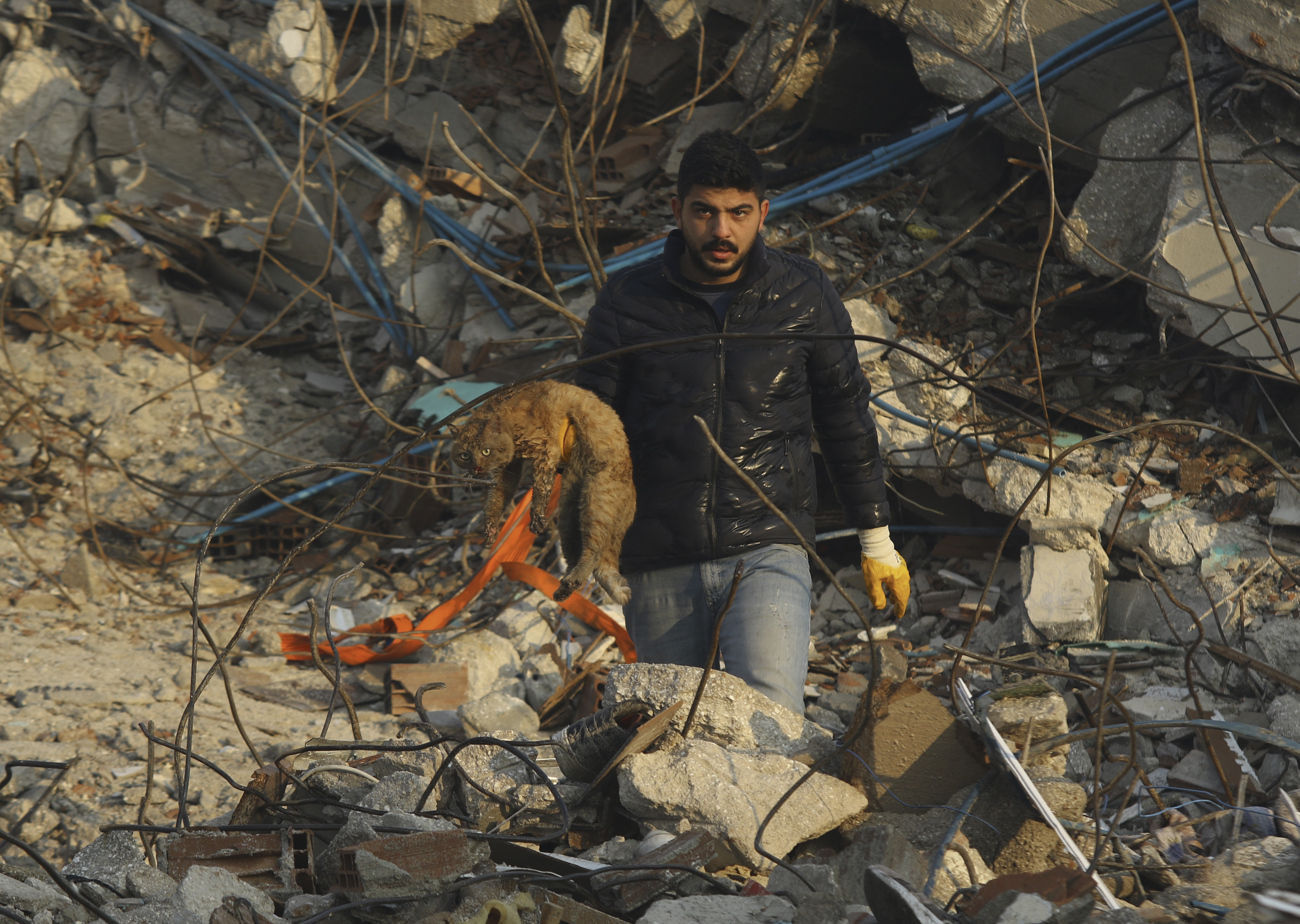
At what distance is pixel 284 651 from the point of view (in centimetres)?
496

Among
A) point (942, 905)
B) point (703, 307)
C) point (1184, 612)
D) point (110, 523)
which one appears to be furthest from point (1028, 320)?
point (110, 523)

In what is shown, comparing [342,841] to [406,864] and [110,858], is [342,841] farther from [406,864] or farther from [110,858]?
[110,858]

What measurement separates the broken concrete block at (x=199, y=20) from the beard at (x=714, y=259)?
241 inches

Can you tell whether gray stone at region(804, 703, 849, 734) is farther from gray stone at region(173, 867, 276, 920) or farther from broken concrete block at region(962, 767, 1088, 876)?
gray stone at region(173, 867, 276, 920)

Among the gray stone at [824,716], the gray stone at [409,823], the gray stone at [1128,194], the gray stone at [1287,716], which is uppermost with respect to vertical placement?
the gray stone at [1128,194]

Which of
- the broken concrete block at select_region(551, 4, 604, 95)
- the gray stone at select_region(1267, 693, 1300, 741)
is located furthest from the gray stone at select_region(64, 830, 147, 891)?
the broken concrete block at select_region(551, 4, 604, 95)

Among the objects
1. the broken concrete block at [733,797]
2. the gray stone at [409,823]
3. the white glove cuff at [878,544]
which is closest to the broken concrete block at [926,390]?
the white glove cuff at [878,544]

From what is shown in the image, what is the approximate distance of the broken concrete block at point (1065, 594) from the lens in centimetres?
404

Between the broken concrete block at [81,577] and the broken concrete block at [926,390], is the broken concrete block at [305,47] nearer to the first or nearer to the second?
the broken concrete block at [81,577]

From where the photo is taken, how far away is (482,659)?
475 centimetres

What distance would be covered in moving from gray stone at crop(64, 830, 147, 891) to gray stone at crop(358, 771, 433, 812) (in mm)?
516

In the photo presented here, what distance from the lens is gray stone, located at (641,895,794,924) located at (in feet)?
5.78

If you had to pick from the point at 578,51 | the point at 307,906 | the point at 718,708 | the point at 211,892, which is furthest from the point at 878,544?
the point at 578,51

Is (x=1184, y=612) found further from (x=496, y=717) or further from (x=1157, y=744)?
(x=496, y=717)
